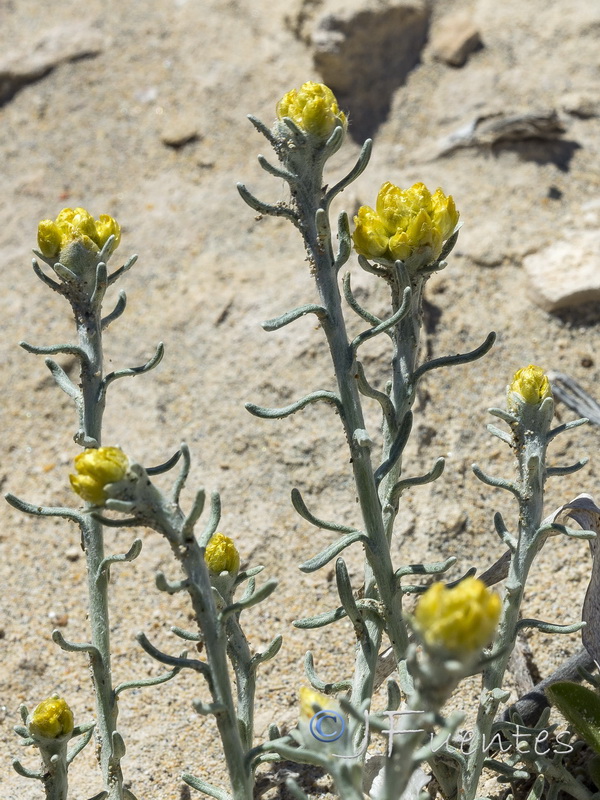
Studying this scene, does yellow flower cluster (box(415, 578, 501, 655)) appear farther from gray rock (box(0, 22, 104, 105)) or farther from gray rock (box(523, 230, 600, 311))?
gray rock (box(0, 22, 104, 105))

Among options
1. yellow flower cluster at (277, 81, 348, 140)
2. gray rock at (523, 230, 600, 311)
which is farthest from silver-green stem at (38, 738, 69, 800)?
gray rock at (523, 230, 600, 311)

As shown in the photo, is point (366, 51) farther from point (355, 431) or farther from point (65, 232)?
point (355, 431)

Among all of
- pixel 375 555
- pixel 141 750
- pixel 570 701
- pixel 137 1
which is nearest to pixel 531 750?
pixel 570 701

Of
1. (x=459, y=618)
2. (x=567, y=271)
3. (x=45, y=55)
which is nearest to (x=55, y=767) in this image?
(x=459, y=618)

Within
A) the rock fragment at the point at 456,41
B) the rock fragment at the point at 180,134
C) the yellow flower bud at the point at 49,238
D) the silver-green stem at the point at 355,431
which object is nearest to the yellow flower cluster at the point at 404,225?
the silver-green stem at the point at 355,431

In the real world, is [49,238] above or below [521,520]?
above

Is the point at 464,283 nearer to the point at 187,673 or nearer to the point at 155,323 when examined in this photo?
the point at 155,323
